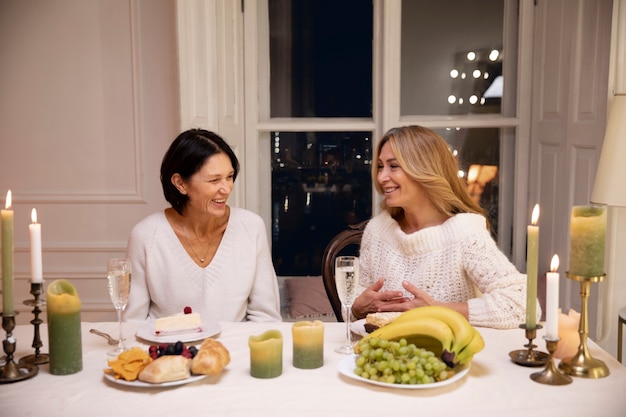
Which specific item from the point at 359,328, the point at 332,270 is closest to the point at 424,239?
Answer: the point at 332,270

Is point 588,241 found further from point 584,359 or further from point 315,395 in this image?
point 315,395

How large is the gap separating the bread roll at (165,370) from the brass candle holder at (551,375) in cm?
74

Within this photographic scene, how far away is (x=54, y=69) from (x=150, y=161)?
0.64 metres

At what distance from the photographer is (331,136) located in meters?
3.80

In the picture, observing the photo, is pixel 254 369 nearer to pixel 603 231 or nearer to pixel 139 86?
pixel 603 231

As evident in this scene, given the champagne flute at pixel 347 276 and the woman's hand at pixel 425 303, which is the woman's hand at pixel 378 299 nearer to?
the woman's hand at pixel 425 303

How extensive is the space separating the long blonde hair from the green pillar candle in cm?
116

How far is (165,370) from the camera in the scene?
1.57 m

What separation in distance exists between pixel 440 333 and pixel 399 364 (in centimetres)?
14

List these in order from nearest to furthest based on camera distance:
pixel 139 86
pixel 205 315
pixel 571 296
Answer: pixel 205 315, pixel 571 296, pixel 139 86

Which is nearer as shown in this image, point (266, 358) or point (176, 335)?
point (266, 358)

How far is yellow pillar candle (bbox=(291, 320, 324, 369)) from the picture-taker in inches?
66.1

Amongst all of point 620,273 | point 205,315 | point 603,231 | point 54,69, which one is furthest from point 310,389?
point 54,69

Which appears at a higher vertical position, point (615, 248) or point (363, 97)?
point (363, 97)
